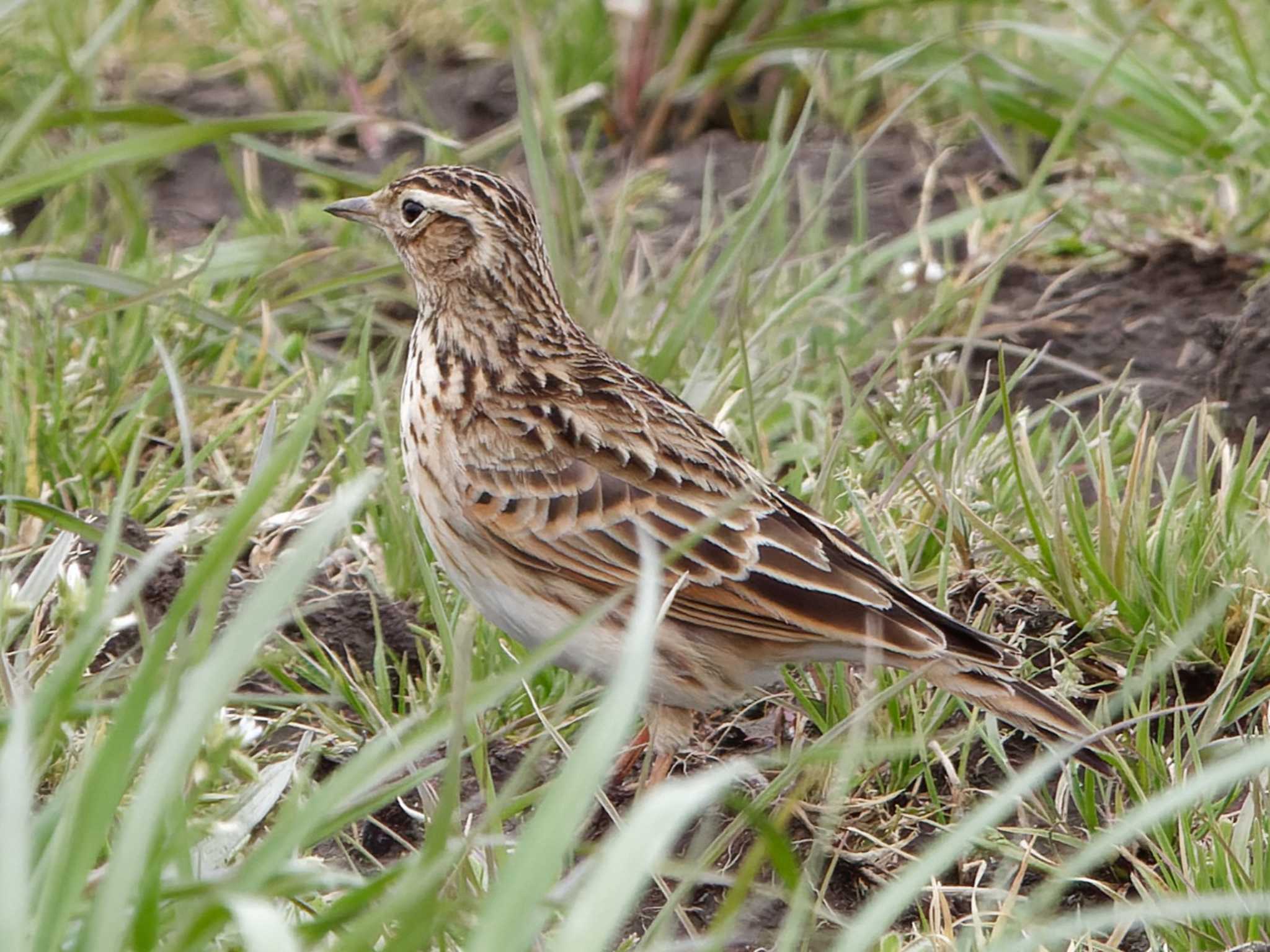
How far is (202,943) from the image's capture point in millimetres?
2732

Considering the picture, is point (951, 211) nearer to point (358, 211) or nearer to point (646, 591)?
point (358, 211)

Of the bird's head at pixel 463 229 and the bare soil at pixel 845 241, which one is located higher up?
the bird's head at pixel 463 229

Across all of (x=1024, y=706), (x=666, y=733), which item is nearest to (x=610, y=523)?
(x=666, y=733)

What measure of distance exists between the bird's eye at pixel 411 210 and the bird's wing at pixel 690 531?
2.45 ft

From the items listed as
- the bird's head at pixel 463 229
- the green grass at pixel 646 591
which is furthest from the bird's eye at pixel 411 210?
the green grass at pixel 646 591

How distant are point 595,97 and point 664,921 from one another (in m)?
5.12

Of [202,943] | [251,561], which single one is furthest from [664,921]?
[251,561]

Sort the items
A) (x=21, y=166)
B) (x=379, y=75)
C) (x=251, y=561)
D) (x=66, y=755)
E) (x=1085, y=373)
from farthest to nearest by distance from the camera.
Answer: (x=379, y=75) → (x=21, y=166) → (x=1085, y=373) → (x=251, y=561) → (x=66, y=755)

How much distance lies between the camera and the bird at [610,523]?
161 inches

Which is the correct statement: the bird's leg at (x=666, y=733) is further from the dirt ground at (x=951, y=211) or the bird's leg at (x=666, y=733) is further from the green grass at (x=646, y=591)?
the dirt ground at (x=951, y=211)

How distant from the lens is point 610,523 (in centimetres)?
437

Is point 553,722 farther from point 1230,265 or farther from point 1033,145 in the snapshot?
point 1033,145

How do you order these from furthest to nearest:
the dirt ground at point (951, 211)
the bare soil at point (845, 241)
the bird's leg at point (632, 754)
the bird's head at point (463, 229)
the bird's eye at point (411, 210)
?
the dirt ground at point (951, 211) < the bird's eye at point (411, 210) < the bird's head at point (463, 229) < the bird's leg at point (632, 754) < the bare soil at point (845, 241)

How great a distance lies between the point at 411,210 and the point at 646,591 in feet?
8.70
